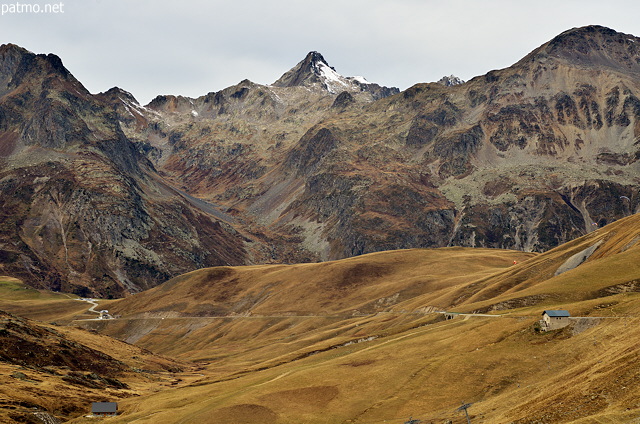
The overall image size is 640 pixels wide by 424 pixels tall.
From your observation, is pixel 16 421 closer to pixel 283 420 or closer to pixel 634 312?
pixel 283 420

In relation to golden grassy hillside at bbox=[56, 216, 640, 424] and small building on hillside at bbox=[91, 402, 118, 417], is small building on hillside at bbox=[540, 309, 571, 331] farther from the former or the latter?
small building on hillside at bbox=[91, 402, 118, 417]

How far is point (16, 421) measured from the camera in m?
72.0

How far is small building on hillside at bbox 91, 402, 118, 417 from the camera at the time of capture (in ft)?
270

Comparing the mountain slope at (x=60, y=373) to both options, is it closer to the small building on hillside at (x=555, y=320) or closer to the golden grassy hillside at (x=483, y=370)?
the golden grassy hillside at (x=483, y=370)

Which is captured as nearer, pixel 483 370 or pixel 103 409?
pixel 483 370

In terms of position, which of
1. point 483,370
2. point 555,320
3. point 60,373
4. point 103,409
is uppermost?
point 555,320

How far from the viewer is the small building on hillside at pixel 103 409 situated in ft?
270

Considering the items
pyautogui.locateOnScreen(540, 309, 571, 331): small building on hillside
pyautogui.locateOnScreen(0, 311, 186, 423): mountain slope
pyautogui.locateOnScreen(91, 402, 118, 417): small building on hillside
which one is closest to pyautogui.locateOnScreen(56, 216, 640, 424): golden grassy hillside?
pyautogui.locateOnScreen(540, 309, 571, 331): small building on hillside

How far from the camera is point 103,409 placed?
82.4 metres

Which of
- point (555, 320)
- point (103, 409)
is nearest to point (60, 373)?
point (103, 409)

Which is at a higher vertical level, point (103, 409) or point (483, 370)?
point (103, 409)

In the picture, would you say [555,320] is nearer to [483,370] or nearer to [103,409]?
[483,370]

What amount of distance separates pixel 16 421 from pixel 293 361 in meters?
53.1

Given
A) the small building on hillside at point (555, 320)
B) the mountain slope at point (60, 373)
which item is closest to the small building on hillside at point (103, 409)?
the mountain slope at point (60, 373)
